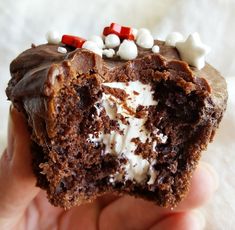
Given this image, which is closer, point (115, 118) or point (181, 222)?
point (115, 118)

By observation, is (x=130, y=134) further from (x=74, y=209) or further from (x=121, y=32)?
(x=74, y=209)

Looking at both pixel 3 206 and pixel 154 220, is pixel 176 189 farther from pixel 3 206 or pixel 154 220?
pixel 3 206

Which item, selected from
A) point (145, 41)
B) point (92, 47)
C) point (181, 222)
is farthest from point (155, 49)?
point (181, 222)

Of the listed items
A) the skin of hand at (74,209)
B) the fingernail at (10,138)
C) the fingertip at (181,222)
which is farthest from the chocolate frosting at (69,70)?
the fingertip at (181,222)

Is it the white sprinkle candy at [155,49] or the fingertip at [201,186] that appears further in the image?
the fingertip at [201,186]

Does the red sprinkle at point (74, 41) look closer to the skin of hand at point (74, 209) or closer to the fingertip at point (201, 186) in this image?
A: the skin of hand at point (74, 209)

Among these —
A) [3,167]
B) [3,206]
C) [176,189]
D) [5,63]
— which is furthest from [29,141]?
[5,63]

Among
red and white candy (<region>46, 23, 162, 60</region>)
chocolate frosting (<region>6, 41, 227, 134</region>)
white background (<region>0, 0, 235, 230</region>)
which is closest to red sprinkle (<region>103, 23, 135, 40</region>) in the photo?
red and white candy (<region>46, 23, 162, 60</region>)

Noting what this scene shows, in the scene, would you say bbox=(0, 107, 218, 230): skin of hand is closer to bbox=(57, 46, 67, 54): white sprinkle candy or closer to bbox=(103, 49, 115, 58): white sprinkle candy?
bbox=(57, 46, 67, 54): white sprinkle candy
